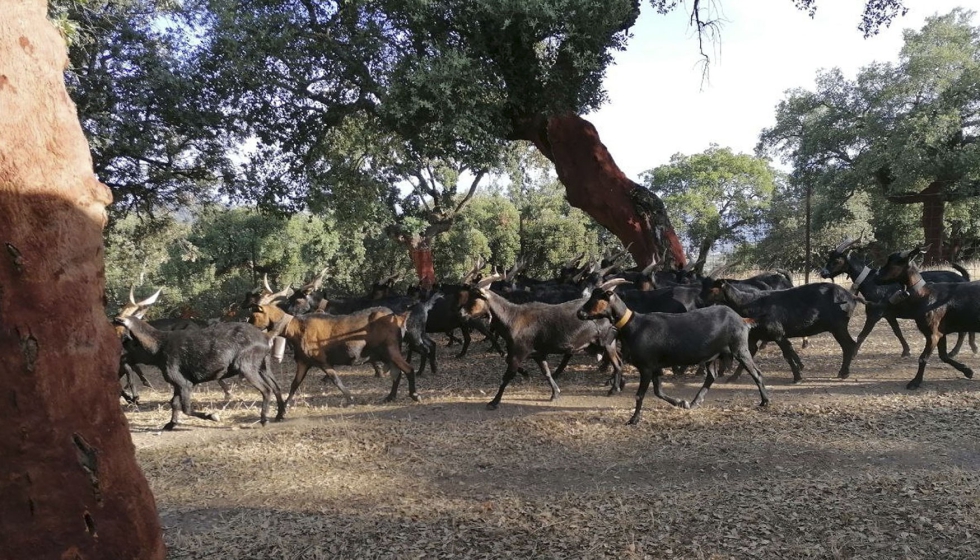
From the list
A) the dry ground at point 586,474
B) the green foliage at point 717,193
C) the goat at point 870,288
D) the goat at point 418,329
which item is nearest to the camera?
the dry ground at point 586,474

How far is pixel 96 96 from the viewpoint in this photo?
1254 centimetres

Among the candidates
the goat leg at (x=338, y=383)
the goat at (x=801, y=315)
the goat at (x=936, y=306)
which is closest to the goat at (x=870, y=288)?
the goat at (x=936, y=306)

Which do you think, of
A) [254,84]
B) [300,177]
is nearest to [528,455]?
[254,84]

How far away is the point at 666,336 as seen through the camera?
799 cm

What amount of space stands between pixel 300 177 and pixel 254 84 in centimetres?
306

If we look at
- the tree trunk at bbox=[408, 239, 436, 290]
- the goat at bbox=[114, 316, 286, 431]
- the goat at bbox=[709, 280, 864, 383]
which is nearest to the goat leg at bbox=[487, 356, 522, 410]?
the goat at bbox=[114, 316, 286, 431]

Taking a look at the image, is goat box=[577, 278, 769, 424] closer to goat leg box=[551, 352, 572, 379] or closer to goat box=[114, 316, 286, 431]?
goat leg box=[551, 352, 572, 379]

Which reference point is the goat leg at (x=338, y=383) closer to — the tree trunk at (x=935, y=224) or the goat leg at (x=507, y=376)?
the goat leg at (x=507, y=376)

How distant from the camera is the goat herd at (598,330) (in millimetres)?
8133

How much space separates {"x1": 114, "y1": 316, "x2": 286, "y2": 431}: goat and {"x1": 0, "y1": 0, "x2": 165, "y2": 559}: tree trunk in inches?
207

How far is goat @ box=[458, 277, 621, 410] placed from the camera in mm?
Answer: 9078

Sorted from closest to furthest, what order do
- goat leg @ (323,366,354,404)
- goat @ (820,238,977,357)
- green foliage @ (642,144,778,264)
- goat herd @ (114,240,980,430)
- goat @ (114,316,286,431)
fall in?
goat herd @ (114,240,980,430)
goat @ (114,316,286,431)
goat leg @ (323,366,354,404)
goat @ (820,238,977,357)
green foliage @ (642,144,778,264)

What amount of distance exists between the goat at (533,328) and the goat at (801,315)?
2487mm

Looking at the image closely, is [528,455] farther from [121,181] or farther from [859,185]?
[859,185]
